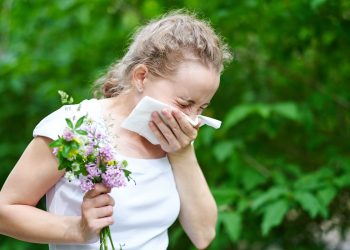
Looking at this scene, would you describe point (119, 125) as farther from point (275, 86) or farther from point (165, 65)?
point (275, 86)

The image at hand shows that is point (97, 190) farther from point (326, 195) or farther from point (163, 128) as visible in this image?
point (326, 195)

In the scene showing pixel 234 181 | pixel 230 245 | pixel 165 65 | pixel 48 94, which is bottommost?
pixel 230 245

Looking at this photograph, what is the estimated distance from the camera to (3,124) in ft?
14.7

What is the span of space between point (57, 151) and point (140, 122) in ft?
1.20

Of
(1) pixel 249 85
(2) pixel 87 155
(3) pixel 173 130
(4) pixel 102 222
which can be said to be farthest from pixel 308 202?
(2) pixel 87 155

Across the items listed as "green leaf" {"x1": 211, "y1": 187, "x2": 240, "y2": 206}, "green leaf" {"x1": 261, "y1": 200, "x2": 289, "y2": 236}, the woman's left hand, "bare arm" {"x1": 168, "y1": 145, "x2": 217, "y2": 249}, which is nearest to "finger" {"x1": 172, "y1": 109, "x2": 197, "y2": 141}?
the woman's left hand

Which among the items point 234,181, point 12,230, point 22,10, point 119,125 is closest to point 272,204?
point 234,181

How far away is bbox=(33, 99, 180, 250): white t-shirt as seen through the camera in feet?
6.01

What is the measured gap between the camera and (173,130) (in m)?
1.88

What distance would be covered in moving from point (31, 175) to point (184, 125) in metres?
0.44

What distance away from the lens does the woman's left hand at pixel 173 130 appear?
6.06 feet

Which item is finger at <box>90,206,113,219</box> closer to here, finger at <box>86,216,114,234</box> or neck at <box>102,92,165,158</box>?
finger at <box>86,216,114,234</box>

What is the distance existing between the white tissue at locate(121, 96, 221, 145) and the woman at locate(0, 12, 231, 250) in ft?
0.06

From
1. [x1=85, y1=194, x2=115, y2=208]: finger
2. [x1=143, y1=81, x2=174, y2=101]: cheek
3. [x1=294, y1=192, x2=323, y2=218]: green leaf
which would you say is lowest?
[x1=294, y1=192, x2=323, y2=218]: green leaf
